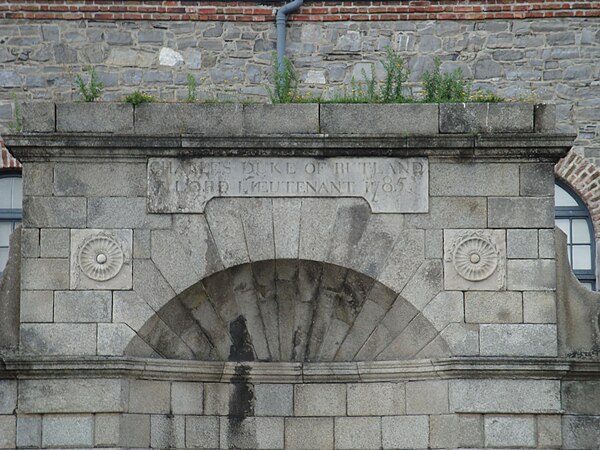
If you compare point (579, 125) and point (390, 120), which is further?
point (579, 125)

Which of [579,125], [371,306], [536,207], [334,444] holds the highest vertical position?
[579,125]

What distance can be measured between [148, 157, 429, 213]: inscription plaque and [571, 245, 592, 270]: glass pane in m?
5.89

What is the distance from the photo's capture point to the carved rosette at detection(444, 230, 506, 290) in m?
13.7

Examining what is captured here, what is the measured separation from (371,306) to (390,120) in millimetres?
1674

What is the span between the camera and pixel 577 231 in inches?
762

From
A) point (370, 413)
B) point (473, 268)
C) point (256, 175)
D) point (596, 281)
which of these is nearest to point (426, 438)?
point (370, 413)

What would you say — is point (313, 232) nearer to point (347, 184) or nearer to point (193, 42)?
point (347, 184)

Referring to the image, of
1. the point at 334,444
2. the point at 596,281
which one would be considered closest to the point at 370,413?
the point at 334,444

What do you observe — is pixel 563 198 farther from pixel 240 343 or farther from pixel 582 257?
pixel 240 343

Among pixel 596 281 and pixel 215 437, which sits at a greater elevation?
pixel 596 281

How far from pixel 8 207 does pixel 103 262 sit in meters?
5.98

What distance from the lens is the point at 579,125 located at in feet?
63.6

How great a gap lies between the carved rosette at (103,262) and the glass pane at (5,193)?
589 centimetres

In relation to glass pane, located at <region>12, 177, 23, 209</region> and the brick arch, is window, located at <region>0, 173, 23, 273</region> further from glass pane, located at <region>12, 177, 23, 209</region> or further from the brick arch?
Answer: the brick arch
